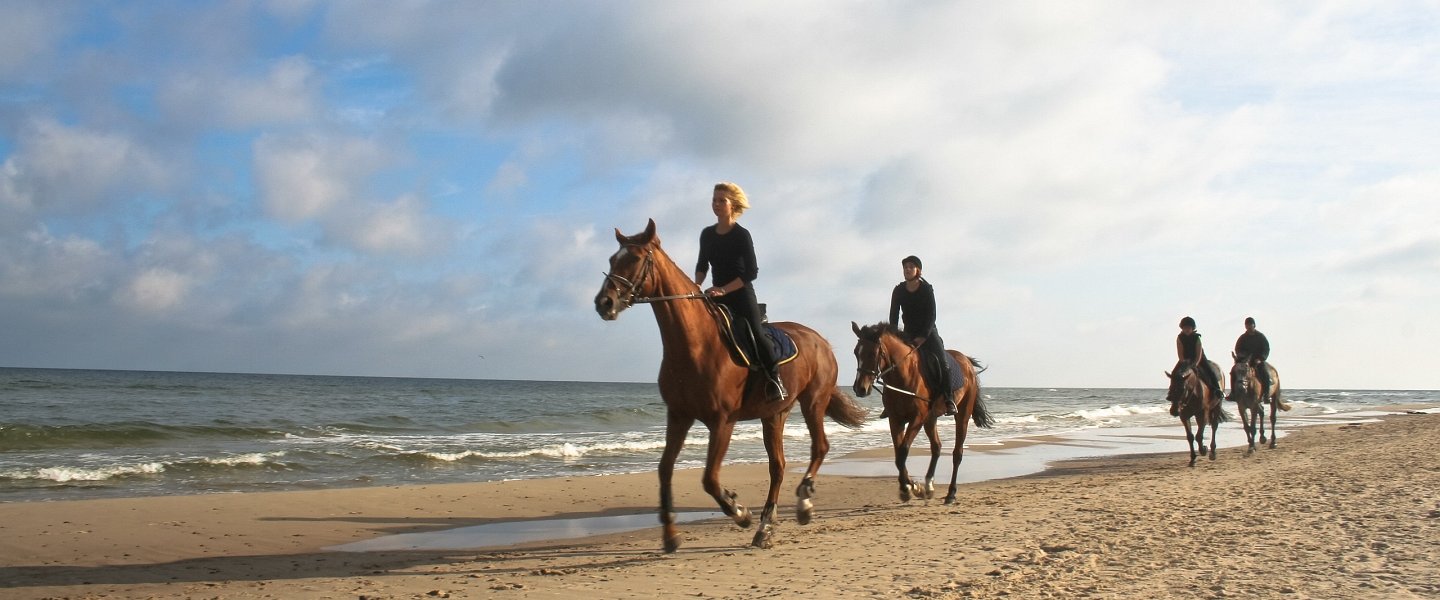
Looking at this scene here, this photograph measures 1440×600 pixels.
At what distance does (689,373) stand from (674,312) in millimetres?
454

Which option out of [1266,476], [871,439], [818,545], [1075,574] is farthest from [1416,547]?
[871,439]

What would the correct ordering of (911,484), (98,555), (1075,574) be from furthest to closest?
(911,484), (98,555), (1075,574)

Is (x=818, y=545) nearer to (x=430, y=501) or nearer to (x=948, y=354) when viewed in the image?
(x=948, y=354)

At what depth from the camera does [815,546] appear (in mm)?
6898

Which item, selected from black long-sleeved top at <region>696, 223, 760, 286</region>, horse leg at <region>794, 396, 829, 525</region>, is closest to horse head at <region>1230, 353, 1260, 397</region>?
horse leg at <region>794, 396, 829, 525</region>

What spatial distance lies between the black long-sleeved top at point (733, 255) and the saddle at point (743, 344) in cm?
26

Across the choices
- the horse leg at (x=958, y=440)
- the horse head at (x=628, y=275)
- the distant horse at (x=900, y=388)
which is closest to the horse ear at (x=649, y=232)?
the horse head at (x=628, y=275)

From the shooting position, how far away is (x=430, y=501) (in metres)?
10.9

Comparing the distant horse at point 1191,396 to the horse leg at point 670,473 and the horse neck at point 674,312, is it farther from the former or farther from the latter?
the horse neck at point 674,312

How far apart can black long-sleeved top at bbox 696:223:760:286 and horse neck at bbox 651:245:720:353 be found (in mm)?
481

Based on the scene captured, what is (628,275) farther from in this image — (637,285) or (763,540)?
(763,540)

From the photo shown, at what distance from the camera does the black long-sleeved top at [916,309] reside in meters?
10.0

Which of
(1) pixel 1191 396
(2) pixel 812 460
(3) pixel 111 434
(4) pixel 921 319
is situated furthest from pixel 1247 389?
(3) pixel 111 434

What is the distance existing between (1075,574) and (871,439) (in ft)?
60.8
